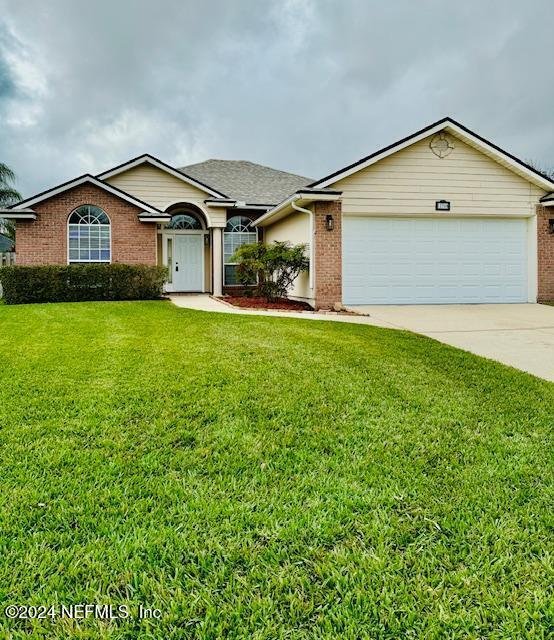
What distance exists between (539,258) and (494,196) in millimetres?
2294

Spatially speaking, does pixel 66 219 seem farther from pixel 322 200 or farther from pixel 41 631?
pixel 41 631

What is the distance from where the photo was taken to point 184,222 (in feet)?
63.7

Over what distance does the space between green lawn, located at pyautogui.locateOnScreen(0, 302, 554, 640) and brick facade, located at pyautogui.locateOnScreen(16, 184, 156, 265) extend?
1145cm

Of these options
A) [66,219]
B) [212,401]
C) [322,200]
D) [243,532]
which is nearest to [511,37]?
[322,200]

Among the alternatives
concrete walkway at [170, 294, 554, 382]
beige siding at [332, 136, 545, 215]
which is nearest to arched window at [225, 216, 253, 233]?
concrete walkway at [170, 294, 554, 382]

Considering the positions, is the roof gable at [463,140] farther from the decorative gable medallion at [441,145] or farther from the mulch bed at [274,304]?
the mulch bed at [274,304]

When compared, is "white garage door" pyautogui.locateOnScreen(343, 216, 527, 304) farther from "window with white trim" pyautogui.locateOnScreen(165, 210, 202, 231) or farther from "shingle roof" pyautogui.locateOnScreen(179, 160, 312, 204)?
"window with white trim" pyautogui.locateOnScreen(165, 210, 202, 231)

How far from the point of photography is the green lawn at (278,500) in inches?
75.6

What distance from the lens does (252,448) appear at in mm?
3396

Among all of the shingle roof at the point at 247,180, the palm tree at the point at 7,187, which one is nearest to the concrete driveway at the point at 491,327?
the shingle roof at the point at 247,180

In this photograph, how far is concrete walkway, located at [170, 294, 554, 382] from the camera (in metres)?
6.96

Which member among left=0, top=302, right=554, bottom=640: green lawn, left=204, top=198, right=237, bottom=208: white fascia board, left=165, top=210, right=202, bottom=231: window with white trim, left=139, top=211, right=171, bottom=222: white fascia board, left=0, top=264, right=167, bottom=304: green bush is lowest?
left=0, top=302, right=554, bottom=640: green lawn

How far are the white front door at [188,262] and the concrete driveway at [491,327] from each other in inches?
329

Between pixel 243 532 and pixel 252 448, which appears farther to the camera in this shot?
pixel 252 448
